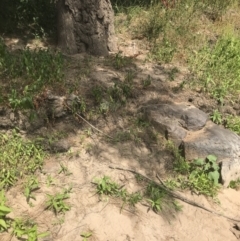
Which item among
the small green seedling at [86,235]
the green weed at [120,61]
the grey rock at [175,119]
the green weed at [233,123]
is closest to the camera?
the small green seedling at [86,235]

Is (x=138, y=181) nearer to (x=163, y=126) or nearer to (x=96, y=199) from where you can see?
(x=96, y=199)

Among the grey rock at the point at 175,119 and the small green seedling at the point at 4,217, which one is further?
the grey rock at the point at 175,119

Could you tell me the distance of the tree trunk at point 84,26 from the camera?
16.1ft

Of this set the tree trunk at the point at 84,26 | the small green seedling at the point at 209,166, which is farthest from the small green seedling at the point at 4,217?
the tree trunk at the point at 84,26

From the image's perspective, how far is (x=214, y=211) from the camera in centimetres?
363

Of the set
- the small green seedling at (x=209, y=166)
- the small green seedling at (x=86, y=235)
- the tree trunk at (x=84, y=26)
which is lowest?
the small green seedling at (x=86, y=235)

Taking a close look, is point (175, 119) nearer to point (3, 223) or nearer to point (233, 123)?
point (233, 123)

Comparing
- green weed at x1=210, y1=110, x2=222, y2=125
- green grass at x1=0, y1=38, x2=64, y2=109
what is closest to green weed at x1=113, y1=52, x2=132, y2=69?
green grass at x1=0, y1=38, x2=64, y2=109

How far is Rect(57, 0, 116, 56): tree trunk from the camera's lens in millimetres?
4898

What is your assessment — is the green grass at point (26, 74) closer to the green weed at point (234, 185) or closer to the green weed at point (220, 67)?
the green weed at point (220, 67)

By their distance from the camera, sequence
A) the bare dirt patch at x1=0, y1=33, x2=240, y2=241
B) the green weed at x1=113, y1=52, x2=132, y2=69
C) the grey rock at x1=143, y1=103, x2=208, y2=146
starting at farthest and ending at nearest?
the green weed at x1=113, y1=52, x2=132, y2=69
the grey rock at x1=143, y1=103, x2=208, y2=146
the bare dirt patch at x1=0, y1=33, x2=240, y2=241

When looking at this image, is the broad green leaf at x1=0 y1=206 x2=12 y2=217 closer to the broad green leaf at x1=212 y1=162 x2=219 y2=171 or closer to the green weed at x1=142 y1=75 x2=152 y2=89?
the broad green leaf at x1=212 y1=162 x2=219 y2=171

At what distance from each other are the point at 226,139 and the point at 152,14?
2.85m

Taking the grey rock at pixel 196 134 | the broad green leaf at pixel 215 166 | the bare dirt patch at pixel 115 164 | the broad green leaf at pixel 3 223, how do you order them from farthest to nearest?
the grey rock at pixel 196 134
the broad green leaf at pixel 215 166
the bare dirt patch at pixel 115 164
the broad green leaf at pixel 3 223
